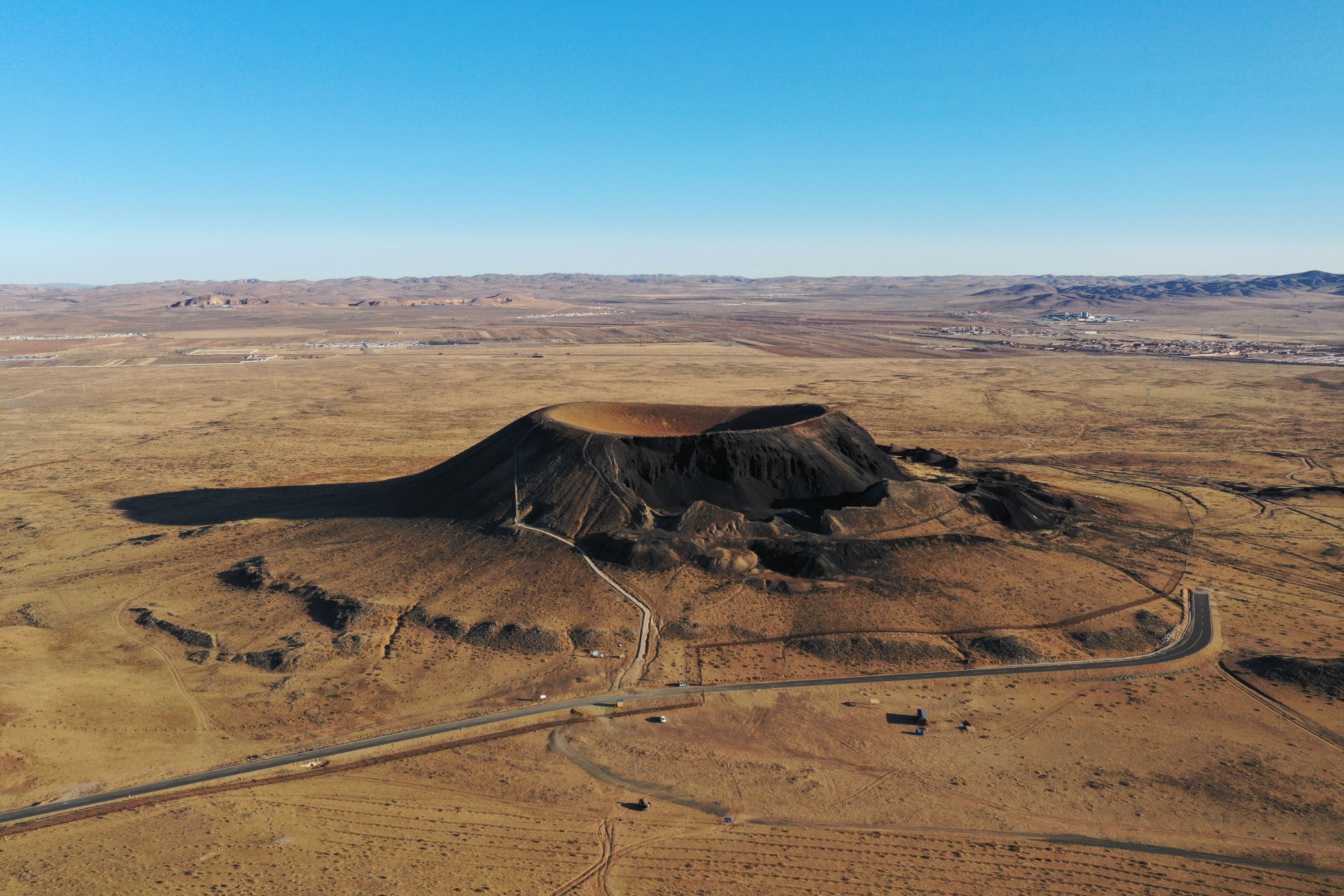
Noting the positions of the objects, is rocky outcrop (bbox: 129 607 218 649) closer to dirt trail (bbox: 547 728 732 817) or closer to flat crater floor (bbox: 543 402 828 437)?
dirt trail (bbox: 547 728 732 817)

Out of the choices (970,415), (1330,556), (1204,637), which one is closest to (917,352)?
(970,415)

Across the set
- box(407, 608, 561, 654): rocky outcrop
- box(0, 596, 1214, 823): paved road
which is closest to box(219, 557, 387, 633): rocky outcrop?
box(407, 608, 561, 654): rocky outcrop

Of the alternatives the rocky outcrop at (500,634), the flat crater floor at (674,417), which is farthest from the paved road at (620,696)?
the flat crater floor at (674,417)

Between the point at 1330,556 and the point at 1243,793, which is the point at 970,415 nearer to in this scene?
the point at 1330,556

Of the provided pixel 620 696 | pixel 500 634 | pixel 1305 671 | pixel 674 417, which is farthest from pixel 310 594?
pixel 1305 671

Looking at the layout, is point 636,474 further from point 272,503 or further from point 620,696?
point 272,503

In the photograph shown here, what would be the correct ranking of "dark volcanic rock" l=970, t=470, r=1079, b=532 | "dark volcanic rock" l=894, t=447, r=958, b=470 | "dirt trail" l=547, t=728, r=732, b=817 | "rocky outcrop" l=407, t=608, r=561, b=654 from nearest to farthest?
"dirt trail" l=547, t=728, r=732, b=817
"rocky outcrop" l=407, t=608, r=561, b=654
"dark volcanic rock" l=970, t=470, r=1079, b=532
"dark volcanic rock" l=894, t=447, r=958, b=470
